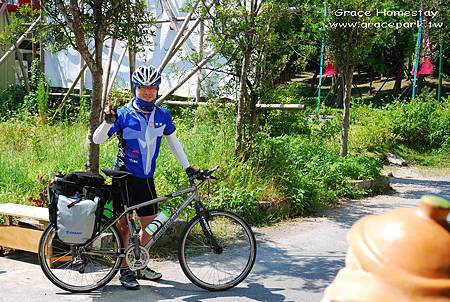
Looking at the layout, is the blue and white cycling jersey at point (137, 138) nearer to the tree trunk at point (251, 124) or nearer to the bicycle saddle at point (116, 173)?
the bicycle saddle at point (116, 173)

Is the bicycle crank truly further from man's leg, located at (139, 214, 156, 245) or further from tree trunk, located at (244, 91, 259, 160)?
tree trunk, located at (244, 91, 259, 160)

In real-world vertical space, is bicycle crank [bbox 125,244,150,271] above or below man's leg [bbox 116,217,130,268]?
below

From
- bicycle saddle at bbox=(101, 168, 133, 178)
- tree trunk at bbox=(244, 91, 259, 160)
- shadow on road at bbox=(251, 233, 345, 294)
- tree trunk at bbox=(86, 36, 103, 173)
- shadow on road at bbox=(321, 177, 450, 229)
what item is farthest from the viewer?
tree trunk at bbox=(244, 91, 259, 160)

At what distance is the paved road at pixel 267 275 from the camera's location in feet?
16.6

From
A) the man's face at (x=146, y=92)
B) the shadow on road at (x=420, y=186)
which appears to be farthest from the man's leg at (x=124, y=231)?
the shadow on road at (x=420, y=186)

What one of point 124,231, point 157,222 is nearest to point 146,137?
point 157,222

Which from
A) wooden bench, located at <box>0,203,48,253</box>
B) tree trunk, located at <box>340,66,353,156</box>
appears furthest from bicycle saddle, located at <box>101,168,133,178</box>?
tree trunk, located at <box>340,66,353,156</box>

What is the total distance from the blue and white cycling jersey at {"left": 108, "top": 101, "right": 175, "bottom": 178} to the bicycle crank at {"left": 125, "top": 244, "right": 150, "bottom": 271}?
652 mm

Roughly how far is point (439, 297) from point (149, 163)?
14.3ft


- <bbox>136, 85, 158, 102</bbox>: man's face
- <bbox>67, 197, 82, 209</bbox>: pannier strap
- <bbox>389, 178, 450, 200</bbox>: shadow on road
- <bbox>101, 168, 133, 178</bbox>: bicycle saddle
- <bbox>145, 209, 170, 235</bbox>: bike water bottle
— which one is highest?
<bbox>136, 85, 158, 102</bbox>: man's face

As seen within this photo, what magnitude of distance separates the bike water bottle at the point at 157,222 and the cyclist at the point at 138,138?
0.10m

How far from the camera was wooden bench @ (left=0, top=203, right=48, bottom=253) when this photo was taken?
18.5 feet

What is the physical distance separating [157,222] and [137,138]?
785mm

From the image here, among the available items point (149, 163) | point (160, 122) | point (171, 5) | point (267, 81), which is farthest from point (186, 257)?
point (171, 5)
